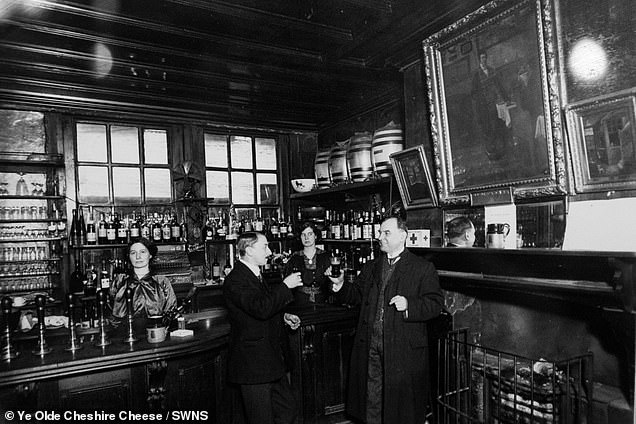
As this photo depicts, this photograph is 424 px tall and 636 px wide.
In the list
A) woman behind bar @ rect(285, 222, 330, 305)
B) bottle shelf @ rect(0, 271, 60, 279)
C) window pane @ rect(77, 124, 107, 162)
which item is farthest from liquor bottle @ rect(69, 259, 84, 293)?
woman behind bar @ rect(285, 222, 330, 305)

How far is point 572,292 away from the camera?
2.38 m

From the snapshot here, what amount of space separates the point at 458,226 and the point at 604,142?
3.61ft

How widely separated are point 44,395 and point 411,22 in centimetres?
313

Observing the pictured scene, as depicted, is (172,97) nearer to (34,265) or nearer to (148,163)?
(148,163)

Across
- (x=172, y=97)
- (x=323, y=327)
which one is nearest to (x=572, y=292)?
(x=323, y=327)

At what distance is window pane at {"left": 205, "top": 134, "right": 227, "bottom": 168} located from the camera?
5.58 meters

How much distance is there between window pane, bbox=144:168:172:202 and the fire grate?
11.2 feet

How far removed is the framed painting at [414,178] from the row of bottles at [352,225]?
1039mm

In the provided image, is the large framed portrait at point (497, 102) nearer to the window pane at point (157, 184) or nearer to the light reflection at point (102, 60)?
the light reflection at point (102, 60)

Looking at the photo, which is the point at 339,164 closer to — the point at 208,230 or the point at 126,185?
the point at 208,230

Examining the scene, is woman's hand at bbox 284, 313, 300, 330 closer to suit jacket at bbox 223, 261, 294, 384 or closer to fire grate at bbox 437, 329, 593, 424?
suit jacket at bbox 223, 261, 294, 384

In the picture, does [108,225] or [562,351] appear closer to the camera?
[562,351]

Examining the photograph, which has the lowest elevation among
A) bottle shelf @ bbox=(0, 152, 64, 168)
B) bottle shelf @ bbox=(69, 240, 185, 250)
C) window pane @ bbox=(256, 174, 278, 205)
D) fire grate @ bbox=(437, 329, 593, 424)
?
fire grate @ bbox=(437, 329, 593, 424)

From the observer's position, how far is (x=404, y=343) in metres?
2.98
